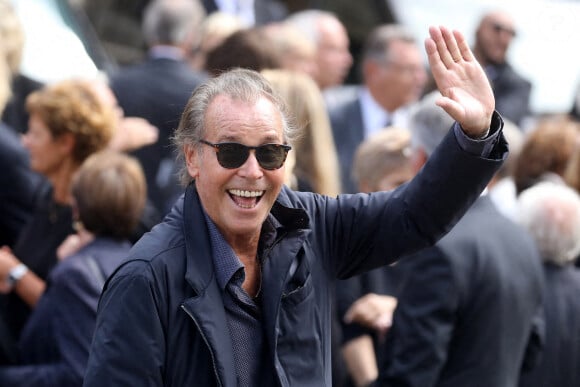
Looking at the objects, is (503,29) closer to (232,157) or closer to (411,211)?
(411,211)

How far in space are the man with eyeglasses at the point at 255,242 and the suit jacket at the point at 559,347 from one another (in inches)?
67.4

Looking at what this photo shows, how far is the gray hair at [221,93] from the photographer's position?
3.41m

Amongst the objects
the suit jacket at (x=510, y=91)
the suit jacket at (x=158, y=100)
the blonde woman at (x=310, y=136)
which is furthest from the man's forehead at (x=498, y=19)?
the blonde woman at (x=310, y=136)

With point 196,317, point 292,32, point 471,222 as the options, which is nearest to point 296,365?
point 196,317

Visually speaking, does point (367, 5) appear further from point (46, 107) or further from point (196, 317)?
Result: point (196, 317)

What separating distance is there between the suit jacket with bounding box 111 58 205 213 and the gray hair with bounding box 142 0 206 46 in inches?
10.8

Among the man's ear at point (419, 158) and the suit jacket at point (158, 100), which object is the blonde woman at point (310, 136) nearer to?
the man's ear at point (419, 158)

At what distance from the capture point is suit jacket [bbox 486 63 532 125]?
883 cm

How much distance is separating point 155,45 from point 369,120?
1.47m

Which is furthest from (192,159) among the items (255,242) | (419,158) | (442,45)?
(419,158)

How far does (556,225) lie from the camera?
524 cm

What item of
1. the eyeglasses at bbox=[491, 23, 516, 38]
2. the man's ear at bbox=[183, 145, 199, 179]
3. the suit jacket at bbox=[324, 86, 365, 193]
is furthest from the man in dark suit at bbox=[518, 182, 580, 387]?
the eyeglasses at bbox=[491, 23, 516, 38]

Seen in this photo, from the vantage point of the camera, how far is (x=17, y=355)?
4.96 meters

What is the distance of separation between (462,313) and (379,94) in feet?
12.6
